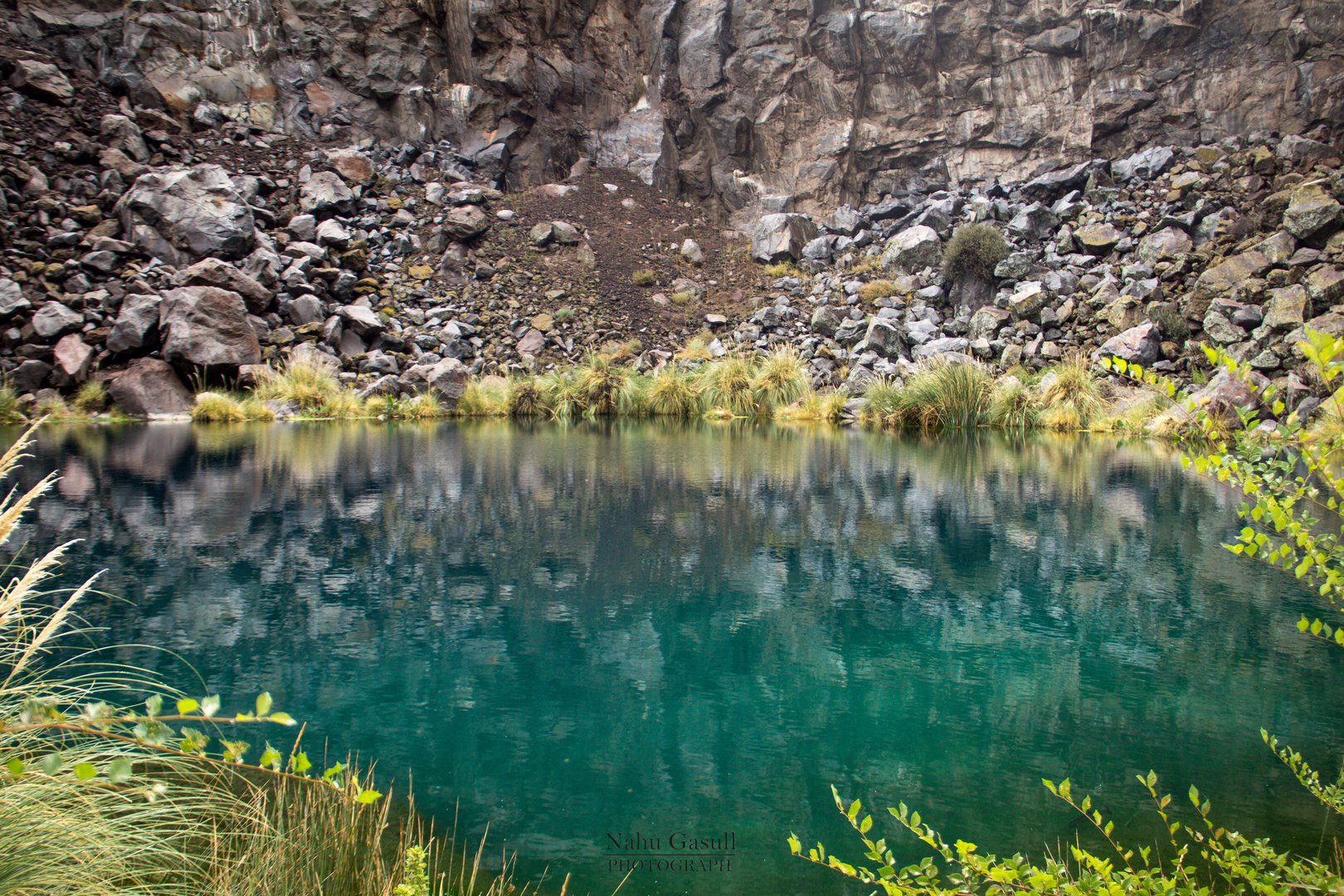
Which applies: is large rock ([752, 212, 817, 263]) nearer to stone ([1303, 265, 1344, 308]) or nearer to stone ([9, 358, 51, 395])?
stone ([1303, 265, 1344, 308])

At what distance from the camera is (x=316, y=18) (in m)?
19.0

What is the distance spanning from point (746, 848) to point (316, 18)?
22840mm

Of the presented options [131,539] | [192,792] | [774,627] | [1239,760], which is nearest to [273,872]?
[192,792]

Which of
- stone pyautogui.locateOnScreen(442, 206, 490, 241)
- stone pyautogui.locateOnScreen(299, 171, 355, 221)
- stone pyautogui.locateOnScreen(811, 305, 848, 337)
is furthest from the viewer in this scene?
stone pyautogui.locateOnScreen(442, 206, 490, 241)

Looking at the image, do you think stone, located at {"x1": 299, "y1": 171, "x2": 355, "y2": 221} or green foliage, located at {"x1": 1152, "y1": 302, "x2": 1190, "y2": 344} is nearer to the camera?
green foliage, located at {"x1": 1152, "y1": 302, "x2": 1190, "y2": 344}

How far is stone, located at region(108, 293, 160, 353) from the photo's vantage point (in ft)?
38.1

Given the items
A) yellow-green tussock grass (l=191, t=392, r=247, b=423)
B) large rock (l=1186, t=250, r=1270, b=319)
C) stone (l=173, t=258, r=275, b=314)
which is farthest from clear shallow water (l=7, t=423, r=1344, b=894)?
stone (l=173, t=258, r=275, b=314)

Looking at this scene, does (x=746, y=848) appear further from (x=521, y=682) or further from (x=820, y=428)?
(x=820, y=428)

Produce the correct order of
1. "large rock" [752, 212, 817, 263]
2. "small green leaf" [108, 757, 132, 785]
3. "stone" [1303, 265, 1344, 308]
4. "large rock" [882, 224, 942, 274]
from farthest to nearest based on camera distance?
"large rock" [752, 212, 817, 263]
"large rock" [882, 224, 942, 274]
"stone" [1303, 265, 1344, 308]
"small green leaf" [108, 757, 132, 785]

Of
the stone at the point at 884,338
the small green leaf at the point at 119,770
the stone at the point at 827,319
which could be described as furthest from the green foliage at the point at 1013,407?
the small green leaf at the point at 119,770

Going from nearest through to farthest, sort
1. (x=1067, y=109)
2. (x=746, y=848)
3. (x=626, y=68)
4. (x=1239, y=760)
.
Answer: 1. (x=746, y=848)
2. (x=1239, y=760)
3. (x=1067, y=109)
4. (x=626, y=68)

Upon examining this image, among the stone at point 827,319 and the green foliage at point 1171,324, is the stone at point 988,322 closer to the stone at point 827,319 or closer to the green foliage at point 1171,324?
the green foliage at point 1171,324

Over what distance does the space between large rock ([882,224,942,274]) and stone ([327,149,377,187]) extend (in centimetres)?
1203

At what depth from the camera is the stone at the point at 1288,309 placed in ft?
34.4
